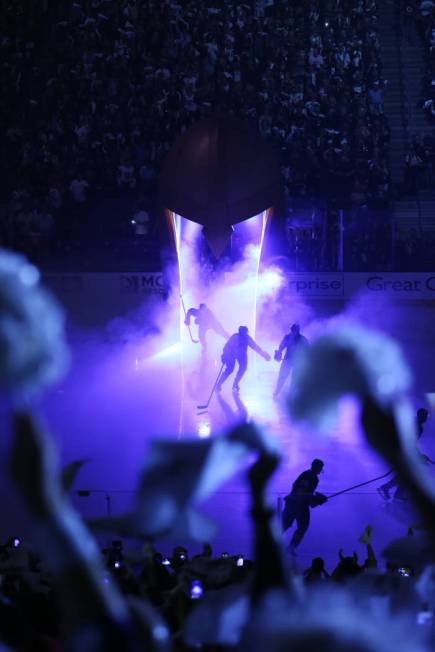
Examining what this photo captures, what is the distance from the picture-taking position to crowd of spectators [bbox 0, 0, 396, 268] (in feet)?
60.2

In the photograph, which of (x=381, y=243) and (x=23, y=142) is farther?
(x=23, y=142)

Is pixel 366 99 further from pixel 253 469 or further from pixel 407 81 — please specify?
pixel 253 469

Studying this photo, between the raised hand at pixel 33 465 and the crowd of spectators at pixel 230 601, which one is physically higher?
the raised hand at pixel 33 465

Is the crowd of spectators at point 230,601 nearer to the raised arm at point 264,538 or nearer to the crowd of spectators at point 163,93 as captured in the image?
the raised arm at point 264,538

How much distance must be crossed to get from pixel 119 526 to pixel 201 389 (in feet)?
39.5

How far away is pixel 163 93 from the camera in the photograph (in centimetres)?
1988

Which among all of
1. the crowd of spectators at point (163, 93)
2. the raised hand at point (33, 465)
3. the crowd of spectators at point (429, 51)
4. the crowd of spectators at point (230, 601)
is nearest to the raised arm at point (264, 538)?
the crowd of spectators at point (230, 601)

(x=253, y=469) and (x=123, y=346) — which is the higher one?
(x=253, y=469)

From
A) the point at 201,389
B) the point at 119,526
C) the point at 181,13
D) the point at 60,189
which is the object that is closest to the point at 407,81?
the point at 181,13

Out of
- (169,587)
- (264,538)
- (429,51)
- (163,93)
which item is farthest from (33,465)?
(429,51)

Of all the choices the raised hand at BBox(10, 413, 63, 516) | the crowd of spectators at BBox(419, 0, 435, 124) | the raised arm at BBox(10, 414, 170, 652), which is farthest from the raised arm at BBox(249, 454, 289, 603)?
the crowd of spectators at BBox(419, 0, 435, 124)

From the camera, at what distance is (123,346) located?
56.4 ft

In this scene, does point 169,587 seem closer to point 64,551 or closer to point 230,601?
point 230,601

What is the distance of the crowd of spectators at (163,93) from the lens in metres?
18.4
